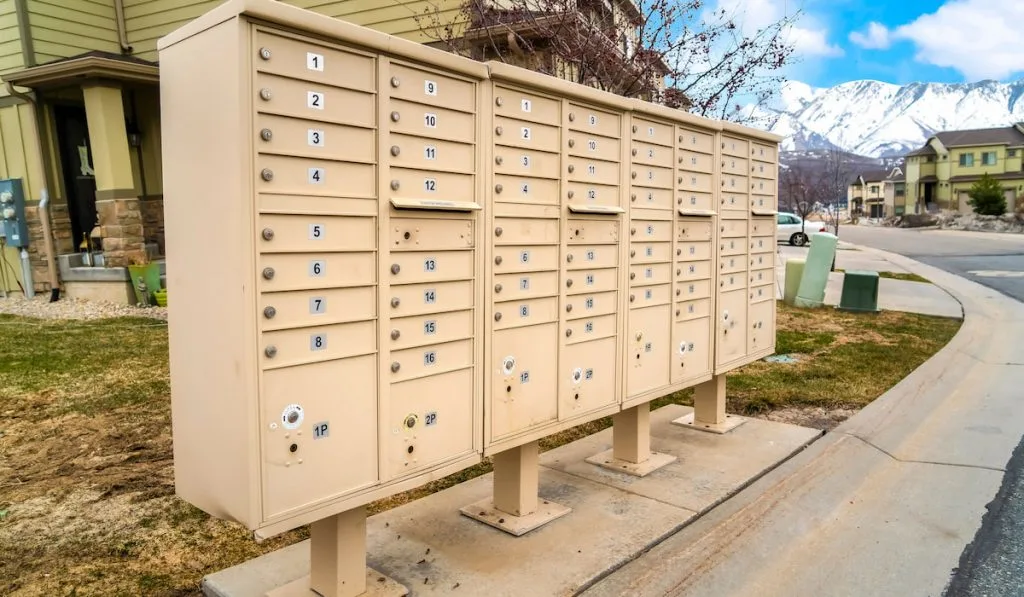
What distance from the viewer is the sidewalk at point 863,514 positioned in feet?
10.6

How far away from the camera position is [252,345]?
2.31m

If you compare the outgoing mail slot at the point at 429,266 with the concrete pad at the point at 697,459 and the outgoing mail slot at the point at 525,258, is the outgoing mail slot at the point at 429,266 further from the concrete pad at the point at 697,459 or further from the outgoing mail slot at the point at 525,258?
the concrete pad at the point at 697,459

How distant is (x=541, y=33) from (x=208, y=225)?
657cm

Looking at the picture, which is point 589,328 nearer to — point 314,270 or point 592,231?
point 592,231

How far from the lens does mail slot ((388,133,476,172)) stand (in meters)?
2.75

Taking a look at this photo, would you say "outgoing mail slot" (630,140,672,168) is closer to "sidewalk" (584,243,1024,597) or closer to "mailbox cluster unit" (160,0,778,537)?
"mailbox cluster unit" (160,0,778,537)

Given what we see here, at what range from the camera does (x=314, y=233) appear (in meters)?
2.47

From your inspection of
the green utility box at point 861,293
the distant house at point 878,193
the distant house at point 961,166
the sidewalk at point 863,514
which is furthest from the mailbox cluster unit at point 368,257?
the distant house at point 878,193

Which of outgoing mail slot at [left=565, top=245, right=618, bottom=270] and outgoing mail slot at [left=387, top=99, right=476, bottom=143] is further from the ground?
outgoing mail slot at [left=387, top=99, right=476, bottom=143]

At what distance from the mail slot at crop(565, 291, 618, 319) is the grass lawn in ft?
4.91

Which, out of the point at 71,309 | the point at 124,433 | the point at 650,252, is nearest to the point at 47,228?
the point at 71,309

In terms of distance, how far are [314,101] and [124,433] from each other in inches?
156

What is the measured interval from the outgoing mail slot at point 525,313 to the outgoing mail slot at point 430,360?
0.25m

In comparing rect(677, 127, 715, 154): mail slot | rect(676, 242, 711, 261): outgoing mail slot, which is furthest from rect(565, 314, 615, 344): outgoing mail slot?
rect(677, 127, 715, 154): mail slot
